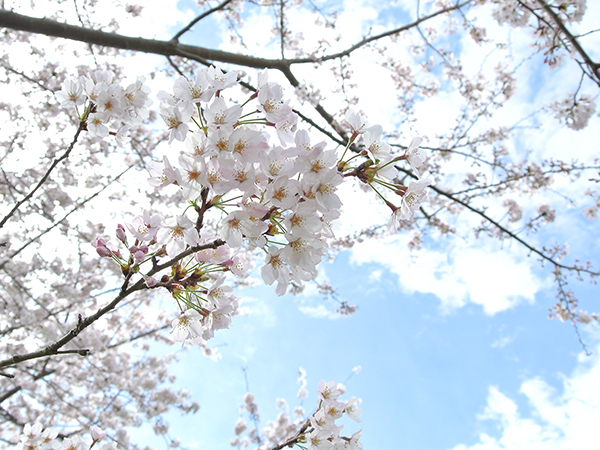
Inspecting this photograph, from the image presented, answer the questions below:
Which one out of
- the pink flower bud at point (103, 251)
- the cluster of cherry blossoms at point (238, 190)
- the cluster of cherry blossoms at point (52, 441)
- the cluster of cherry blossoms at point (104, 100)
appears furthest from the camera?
the cluster of cherry blossoms at point (52, 441)

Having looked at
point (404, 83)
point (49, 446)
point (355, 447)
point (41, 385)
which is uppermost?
point (404, 83)

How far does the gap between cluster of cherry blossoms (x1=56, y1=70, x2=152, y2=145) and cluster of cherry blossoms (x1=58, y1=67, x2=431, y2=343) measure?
0.50 meters

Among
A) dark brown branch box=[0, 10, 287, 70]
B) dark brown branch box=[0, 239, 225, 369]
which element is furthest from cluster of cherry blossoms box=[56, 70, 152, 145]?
dark brown branch box=[0, 10, 287, 70]

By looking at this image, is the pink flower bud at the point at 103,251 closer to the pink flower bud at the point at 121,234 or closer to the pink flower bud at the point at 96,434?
the pink flower bud at the point at 121,234

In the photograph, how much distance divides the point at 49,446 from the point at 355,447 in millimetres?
1615

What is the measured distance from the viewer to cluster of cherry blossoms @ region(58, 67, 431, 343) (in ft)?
3.26

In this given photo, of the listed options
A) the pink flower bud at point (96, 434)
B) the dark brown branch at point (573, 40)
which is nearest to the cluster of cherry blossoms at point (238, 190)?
the pink flower bud at point (96, 434)

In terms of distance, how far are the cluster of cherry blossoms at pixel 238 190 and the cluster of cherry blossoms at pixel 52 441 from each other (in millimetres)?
1026

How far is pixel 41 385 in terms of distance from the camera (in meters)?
7.39

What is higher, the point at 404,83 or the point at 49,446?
the point at 404,83

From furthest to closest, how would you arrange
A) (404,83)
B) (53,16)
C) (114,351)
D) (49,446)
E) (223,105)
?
(114,351)
(404,83)
(53,16)
(49,446)
(223,105)

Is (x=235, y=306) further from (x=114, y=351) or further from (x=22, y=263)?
(x=114, y=351)

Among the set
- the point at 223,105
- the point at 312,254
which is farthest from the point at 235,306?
the point at 223,105

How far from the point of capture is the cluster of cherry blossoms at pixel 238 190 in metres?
0.99
